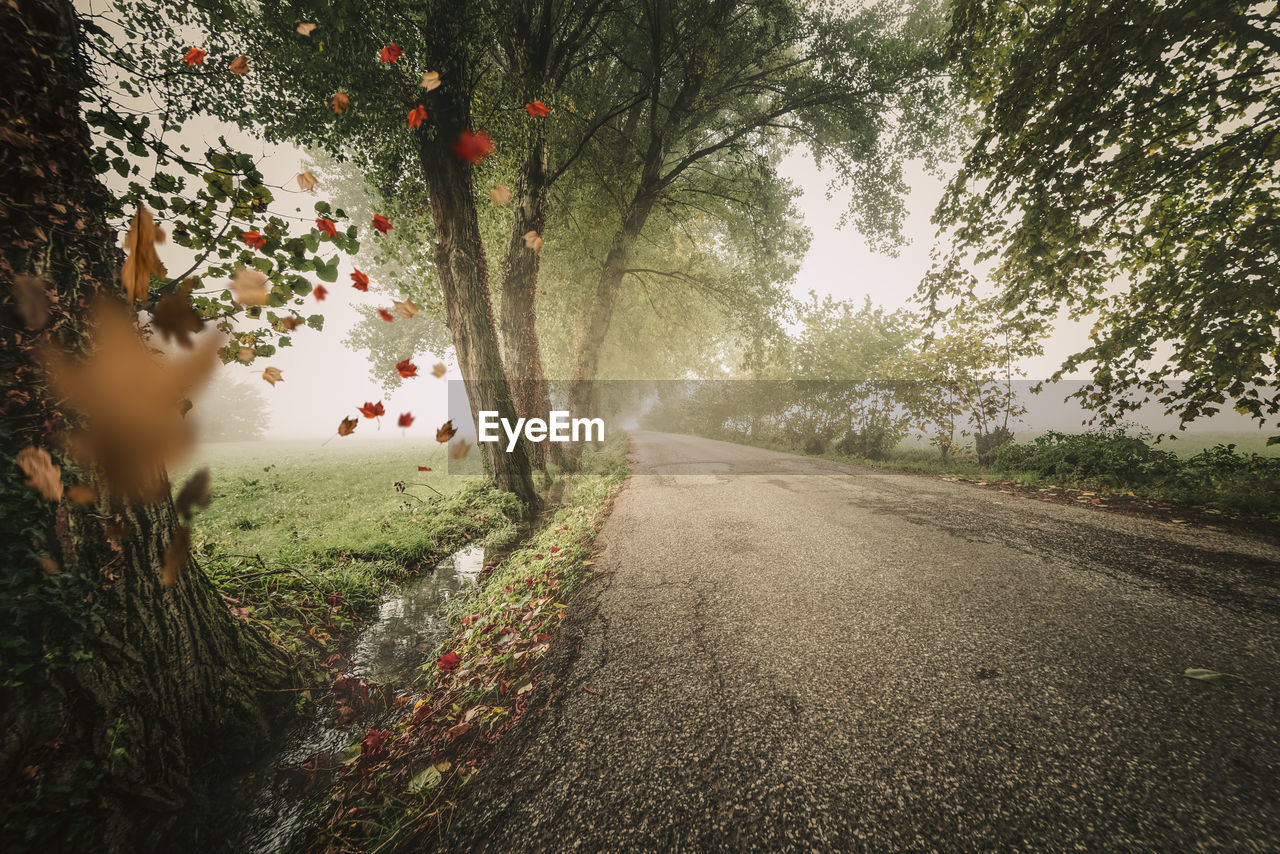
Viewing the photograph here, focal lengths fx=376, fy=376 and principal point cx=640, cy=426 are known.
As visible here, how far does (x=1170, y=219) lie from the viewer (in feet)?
15.4

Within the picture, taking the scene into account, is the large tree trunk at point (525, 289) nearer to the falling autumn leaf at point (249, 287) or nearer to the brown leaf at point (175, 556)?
the falling autumn leaf at point (249, 287)

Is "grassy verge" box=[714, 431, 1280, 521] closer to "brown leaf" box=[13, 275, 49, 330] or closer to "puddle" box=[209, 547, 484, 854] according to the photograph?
"puddle" box=[209, 547, 484, 854]

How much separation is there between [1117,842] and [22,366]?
453 cm

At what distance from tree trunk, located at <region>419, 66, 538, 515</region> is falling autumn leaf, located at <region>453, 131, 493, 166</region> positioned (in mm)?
74

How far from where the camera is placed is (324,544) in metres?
5.11

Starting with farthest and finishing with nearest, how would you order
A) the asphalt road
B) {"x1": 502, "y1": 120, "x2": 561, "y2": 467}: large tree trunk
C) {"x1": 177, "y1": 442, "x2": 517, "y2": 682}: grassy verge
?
{"x1": 502, "y1": 120, "x2": 561, "y2": 467}: large tree trunk, {"x1": 177, "y1": 442, "x2": 517, "y2": 682}: grassy verge, the asphalt road

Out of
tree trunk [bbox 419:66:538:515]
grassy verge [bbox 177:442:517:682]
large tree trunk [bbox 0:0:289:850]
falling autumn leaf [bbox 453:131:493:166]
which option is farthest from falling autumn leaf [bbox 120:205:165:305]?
falling autumn leaf [bbox 453:131:493:166]

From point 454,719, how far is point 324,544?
432 cm

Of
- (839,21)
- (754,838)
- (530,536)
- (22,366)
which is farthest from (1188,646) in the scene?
(839,21)

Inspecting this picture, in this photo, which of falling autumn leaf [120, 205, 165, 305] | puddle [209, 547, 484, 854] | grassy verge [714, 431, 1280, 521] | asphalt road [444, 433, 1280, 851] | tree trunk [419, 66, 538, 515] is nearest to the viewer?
asphalt road [444, 433, 1280, 851]

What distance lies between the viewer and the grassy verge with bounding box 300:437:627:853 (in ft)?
5.46

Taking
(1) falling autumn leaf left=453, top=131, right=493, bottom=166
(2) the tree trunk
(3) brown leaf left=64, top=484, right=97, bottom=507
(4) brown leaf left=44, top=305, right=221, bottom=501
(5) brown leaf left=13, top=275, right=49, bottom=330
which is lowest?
(3) brown leaf left=64, top=484, right=97, bottom=507

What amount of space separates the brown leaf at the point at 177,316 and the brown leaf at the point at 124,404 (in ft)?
0.65

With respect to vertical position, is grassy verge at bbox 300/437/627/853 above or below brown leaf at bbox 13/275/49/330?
below
